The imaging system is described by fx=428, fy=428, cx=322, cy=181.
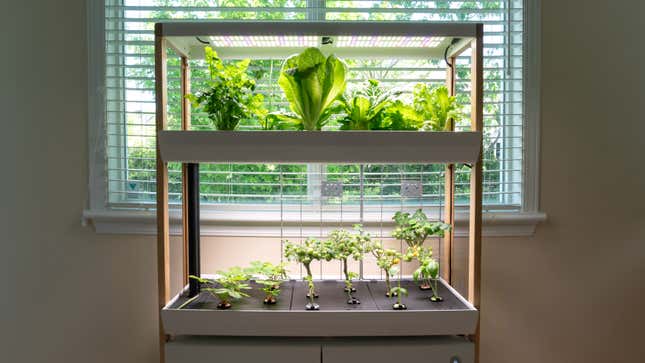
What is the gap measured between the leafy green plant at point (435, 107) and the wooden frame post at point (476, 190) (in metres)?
0.08

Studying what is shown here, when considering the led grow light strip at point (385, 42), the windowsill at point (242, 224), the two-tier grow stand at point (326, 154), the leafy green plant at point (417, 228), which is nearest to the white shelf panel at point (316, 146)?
the two-tier grow stand at point (326, 154)

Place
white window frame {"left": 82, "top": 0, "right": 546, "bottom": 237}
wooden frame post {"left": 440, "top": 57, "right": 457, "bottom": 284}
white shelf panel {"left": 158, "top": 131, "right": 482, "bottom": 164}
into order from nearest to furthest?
1. white shelf panel {"left": 158, "top": 131, "right": 482, "bottom": 164}
2. wooden frame post {"left": 440, "top": 57, "right": 457, "bottom": 284}
3. white window frame {"left": 82, "top": 0, "right": 546, "bottom": 237}

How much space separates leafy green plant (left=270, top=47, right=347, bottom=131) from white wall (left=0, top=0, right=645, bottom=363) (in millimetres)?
883

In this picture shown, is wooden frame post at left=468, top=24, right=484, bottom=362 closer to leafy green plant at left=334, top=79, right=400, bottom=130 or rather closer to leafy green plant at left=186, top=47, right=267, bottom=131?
leafy green plant at left=334, top=79, right=400, bottom=130

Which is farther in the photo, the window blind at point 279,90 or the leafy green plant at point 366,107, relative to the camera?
the window blind at point 279,90

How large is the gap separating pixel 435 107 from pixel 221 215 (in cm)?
93

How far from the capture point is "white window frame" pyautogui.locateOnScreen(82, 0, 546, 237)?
170 centimetres

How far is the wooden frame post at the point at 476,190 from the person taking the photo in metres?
1.29

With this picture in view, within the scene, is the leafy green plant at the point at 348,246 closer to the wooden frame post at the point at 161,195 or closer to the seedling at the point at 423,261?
the seedling at the point at 423,261

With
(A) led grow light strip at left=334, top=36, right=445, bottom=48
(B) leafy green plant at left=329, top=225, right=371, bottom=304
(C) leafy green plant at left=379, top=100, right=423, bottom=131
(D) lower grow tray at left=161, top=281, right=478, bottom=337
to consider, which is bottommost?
(D) lower grow tray at left=161, top=281, right=478, bottom=337

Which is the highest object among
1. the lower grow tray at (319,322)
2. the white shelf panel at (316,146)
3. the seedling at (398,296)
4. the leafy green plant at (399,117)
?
the leafy green plant at (399,117)

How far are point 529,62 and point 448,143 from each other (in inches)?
29.1

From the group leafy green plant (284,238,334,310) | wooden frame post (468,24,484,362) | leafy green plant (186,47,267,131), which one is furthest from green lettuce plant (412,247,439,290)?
leafy green plant (186,47,267,131)

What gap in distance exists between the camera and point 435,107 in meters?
1.37
